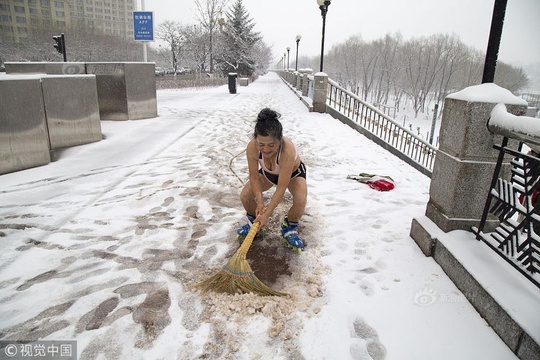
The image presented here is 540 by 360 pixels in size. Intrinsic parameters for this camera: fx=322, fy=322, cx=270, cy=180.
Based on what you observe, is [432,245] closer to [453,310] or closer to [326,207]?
[453,310]

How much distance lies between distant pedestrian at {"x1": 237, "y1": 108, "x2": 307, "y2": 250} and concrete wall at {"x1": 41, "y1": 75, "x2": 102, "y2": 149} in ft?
15.4

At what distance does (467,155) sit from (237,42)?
38.3 metres

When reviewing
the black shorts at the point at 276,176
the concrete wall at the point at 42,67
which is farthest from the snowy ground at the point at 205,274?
the concrete wall at the point at 42,67

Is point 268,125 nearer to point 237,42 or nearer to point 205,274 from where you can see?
point 205,274

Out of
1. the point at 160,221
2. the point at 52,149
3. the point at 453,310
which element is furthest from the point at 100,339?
the point at 52,149

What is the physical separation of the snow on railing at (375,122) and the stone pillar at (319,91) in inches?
8.8

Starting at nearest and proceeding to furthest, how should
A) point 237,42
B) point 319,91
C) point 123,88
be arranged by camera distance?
point 123,88 < point 319,91 < point 237,42

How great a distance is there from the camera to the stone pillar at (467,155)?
2486mm

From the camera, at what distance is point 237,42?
3712 cm

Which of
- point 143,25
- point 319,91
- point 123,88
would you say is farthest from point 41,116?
point 143,25

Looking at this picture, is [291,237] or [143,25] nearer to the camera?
[291,237]

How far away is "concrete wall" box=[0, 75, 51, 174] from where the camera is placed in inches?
185

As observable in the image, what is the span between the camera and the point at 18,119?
191 inches

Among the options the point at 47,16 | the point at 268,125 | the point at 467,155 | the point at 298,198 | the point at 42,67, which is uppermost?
the point at 47,16
